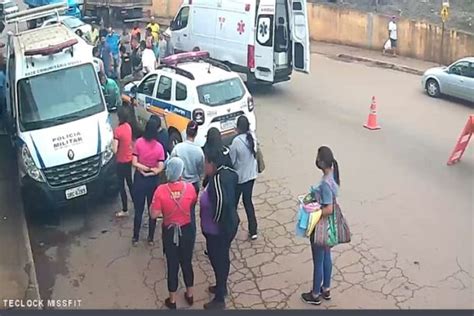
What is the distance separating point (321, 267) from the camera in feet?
25.2

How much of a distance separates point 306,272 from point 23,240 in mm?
4022

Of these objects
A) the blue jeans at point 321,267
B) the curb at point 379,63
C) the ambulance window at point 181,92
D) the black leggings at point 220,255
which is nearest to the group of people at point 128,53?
the ambulance window at point 181,92

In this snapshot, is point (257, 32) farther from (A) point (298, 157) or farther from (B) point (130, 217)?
(B) point (130, 217)

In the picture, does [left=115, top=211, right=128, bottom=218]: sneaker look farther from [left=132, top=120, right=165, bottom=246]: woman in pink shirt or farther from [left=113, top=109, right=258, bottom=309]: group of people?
[left=132, top=120, right=165, bottom=246]: woman in pink shirt

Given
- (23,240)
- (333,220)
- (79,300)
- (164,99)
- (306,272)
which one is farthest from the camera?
(164,99)

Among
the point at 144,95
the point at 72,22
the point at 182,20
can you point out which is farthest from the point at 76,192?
the point at 72,22

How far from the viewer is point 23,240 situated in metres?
9.68

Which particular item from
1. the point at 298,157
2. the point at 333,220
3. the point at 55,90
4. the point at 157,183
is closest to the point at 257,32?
the point at 298,157

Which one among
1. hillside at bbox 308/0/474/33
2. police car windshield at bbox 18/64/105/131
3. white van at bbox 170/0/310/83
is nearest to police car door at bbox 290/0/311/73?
white van at bbox 170/0/310/83

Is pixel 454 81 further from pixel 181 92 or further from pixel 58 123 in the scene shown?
pixel 58 123

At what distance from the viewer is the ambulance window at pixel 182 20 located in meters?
19.1

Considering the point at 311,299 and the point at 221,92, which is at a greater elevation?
the point at 221,92

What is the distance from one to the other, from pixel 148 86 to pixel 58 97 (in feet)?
8.17

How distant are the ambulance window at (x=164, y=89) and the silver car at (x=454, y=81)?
820 cm
